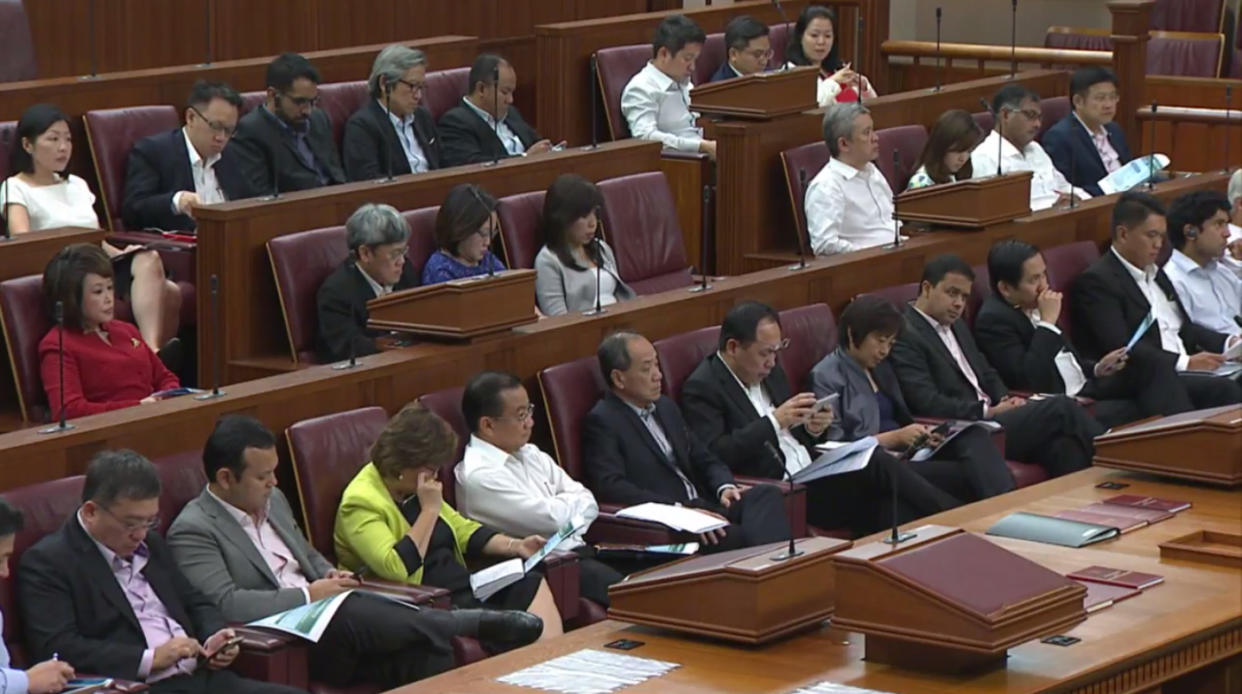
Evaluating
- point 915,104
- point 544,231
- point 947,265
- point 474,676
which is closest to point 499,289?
point 544,231

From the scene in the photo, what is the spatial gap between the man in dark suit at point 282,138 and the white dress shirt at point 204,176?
51mm

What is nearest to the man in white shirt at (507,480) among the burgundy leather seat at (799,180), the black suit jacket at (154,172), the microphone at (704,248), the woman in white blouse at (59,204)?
the microphone at (704,248)

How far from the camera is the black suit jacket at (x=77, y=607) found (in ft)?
9.41

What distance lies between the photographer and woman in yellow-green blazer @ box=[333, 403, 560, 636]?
3268 mm

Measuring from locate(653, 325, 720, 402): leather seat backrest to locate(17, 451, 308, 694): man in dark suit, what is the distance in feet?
3.99

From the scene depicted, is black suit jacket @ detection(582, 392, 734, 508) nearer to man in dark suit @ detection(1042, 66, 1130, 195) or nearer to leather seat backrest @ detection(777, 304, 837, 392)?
leather seat backrest @ detection(777, 304, 837, 392)

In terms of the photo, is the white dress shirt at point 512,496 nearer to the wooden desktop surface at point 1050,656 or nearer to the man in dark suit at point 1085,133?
the wooden desktop surface at point 1050,656

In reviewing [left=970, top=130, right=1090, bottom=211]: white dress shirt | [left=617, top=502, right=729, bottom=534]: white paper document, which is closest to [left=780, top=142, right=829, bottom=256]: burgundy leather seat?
[left=970, top=130, right=1090, bottom=211]: white dress shirt

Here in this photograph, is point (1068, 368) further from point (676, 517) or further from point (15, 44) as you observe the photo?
point (15, 44)

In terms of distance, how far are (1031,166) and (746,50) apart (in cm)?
78

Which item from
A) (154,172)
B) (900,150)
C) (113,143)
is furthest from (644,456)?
(900,150)

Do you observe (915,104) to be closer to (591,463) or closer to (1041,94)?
(1041,94)

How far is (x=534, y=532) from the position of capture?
3514 millimetres

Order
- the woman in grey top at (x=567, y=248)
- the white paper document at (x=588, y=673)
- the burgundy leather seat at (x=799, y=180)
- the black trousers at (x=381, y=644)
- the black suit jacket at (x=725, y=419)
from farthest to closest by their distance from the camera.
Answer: the burgundy leather seat at (x=799, y=180) < the woman in grey top at (x=567, y=248) < the black suit jacket at (x=725, y=419) < the black trousers at (x=381, y=644) < the white paper document at (x=588, y=673)
